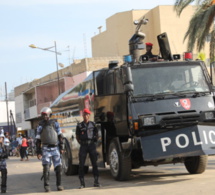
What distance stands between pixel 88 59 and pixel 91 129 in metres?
36.9

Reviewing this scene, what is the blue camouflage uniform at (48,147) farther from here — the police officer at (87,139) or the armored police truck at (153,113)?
the armored police truck at (153,113)

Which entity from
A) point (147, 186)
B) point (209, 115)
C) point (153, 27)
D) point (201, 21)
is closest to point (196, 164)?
point (209, 115)

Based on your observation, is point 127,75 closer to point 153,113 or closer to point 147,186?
point 153,113

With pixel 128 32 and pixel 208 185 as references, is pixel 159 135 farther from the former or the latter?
pixel 128 32

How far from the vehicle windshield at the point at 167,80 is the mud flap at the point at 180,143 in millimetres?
1093

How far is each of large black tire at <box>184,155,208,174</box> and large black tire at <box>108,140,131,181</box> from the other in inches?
65.7

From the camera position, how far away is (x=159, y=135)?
1126cm

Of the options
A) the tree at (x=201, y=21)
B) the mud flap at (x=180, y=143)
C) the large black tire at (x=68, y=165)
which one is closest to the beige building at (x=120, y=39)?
the tree at (x=201, y=21)

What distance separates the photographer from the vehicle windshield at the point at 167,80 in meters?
11.8

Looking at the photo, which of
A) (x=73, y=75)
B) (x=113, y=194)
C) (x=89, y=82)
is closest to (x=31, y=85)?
(x=73, y=75)

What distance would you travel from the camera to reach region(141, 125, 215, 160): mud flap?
35.9 feet

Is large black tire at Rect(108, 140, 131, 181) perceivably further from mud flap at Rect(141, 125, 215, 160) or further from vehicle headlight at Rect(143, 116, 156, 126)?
vehicle headlight at Rect(143, 116, 156, 126)

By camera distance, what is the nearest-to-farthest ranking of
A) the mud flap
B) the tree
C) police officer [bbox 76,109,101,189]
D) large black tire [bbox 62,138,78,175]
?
the mud flap → police officer [bbox 76,109,101,189] → large black tire [bbox 62,138,78,175] → the tree

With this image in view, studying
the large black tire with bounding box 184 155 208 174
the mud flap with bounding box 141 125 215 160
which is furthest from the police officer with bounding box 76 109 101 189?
the large black tire with bounding box 184 155 208 174
